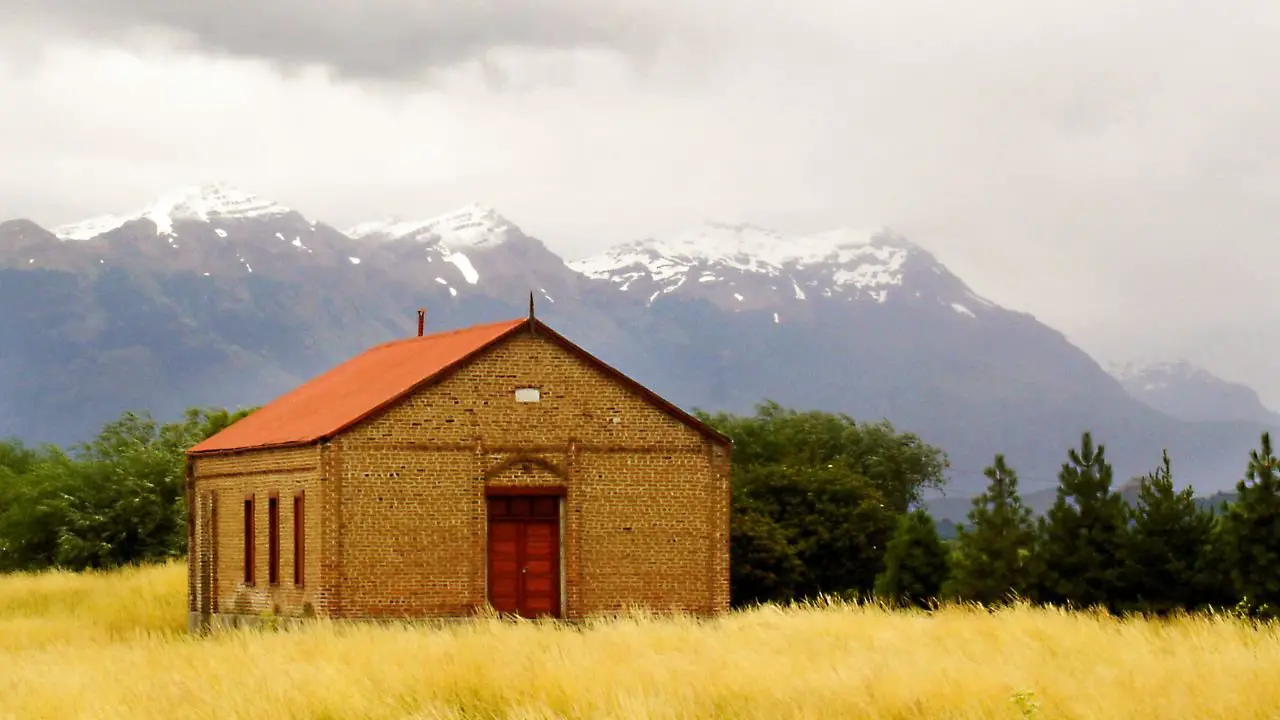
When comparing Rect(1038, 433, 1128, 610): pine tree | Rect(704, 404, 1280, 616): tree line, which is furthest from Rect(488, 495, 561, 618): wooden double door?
Rect(1038, 433, 1128, 610): pine tree

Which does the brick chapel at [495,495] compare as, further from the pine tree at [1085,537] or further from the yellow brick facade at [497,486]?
the pine tree at [1085,537]

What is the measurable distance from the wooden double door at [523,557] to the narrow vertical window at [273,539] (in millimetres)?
4742

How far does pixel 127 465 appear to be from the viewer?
208 feet

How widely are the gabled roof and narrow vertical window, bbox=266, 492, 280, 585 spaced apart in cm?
123

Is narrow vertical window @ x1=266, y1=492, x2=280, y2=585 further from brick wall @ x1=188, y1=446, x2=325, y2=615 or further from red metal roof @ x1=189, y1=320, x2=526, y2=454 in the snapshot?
red metal roof @ x1=189, y1=320, x2=526, y2=454

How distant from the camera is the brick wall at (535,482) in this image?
36062 mm

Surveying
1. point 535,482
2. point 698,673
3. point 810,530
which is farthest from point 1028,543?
point 698,673

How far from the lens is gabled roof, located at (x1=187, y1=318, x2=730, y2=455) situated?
36812 millimetres

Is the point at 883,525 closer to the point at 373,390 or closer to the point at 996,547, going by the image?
the point at 996,547

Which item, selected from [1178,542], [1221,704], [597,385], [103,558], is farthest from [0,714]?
[103,558]

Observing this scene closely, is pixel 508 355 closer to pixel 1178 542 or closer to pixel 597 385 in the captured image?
pixel 597 385

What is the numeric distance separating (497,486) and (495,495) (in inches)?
9.0

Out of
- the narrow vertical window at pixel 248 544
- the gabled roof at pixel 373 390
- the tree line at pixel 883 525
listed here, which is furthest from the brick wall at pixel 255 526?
the tree line at pixel 883 525

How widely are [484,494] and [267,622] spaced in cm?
508
